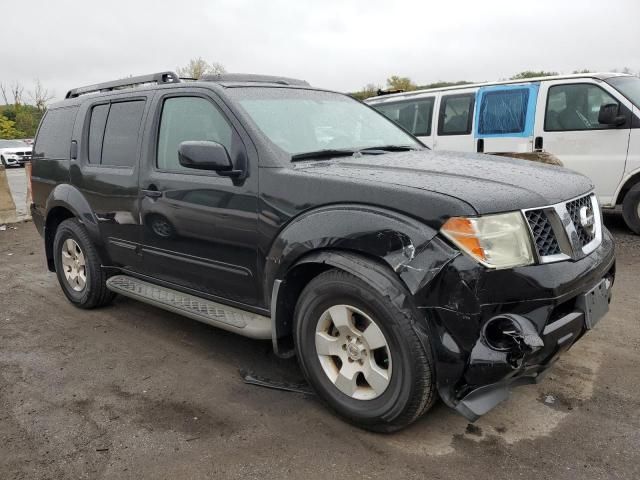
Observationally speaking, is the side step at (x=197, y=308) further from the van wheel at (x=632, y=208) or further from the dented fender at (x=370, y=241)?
the van wheel at (x=632, y=208)

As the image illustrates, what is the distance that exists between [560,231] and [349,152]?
1.41 metres

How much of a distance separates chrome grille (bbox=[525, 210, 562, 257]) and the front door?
4.92 ft

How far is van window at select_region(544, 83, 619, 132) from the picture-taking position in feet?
22.5

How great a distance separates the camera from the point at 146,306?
5016 millimetres

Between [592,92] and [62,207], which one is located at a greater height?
[592,92]

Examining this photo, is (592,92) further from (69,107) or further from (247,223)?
(69,107)

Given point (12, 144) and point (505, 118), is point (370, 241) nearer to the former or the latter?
point (505, 118)

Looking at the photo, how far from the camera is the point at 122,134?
420 centimetres

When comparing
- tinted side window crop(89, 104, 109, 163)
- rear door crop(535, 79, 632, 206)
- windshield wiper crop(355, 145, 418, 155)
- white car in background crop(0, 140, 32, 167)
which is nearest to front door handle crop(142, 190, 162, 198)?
tinted side window crop(89, 104, 109, 163)

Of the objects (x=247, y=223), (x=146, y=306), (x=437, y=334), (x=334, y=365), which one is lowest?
(x=146, y=306)

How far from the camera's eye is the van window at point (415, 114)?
27.4 feet

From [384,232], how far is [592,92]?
5679mm

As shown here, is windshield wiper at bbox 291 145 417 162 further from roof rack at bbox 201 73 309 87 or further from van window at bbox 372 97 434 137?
van window at bbox 372 97 434 137

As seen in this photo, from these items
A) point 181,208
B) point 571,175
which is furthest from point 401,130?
point 181,208
